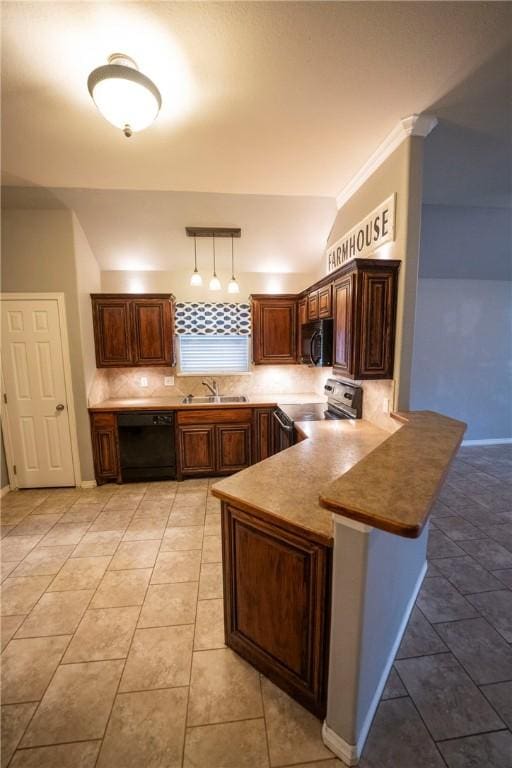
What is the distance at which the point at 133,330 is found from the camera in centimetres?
385

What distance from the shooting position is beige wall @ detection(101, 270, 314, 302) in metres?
4.08

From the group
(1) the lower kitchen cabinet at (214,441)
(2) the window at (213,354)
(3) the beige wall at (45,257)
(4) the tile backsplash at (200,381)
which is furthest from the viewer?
(2) the window at (213,354)

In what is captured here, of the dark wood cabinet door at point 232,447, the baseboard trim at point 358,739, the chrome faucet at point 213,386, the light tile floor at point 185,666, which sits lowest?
the light tile floor at point 185,666

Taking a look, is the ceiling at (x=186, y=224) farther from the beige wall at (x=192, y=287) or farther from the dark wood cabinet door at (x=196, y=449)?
the dark wood cabinet door at (x=196, y=449)

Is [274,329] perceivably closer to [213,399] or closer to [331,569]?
[213,399]

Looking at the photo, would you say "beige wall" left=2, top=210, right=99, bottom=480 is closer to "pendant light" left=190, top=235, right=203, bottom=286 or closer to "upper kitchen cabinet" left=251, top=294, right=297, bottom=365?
"pendant light" left=190, top=235, right=203, bottom=286

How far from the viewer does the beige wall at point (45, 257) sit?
125 inches

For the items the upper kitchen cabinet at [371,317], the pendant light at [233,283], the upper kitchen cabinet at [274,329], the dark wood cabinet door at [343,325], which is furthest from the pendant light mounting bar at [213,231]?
the upper kitchen cabinet at [371,317]

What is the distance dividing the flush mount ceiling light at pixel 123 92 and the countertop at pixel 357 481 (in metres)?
1.93

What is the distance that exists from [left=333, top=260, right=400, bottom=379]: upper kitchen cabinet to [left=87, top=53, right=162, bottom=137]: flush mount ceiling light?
59.8 inches

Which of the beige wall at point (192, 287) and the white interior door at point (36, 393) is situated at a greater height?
the beige wall at point (192, 287)

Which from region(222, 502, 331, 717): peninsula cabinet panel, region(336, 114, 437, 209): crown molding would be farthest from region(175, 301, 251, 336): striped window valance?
region(222, 502, 331, 717): peninsula cabinet panel

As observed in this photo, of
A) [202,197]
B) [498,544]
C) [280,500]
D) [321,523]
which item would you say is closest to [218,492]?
[280,500]

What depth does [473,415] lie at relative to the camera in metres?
4.80
